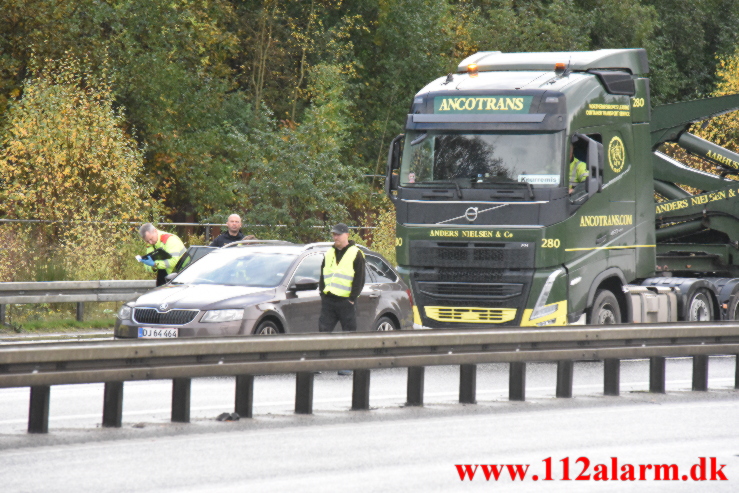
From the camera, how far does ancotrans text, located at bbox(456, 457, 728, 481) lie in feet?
27.9

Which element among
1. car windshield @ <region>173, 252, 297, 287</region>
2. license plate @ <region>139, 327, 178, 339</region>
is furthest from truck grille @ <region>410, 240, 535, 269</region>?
license plate @ <region>139, 327, 178, 339</region>

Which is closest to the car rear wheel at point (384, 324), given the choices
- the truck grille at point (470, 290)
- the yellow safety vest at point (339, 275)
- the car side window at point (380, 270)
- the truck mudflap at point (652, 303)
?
the car side window at point (380, 270)

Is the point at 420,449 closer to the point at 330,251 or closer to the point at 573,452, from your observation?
the point at 573,452

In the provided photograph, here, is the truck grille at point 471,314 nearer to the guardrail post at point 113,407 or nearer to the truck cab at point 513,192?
the truck cab at point 513,192

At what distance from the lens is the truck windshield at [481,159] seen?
52.6ft

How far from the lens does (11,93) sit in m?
33.4

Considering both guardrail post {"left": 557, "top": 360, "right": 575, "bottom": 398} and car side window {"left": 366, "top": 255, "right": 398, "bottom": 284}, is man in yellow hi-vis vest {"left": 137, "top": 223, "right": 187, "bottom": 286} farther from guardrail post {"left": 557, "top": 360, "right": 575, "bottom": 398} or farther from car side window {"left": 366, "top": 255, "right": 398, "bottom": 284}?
guardrail post {"left": 557, "top": 360, "right": 575, "bottom": 398}

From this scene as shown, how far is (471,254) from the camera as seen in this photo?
16438 mm

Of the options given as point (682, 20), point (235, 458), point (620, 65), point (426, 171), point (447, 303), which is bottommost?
point (235, 458)

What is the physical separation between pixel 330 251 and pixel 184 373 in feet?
15.6

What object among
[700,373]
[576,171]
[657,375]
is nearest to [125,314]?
[576,171]

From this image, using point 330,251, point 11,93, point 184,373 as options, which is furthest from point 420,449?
point 11,93

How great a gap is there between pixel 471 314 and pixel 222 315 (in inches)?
Answer: 136

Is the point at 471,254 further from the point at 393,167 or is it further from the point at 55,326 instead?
the point at 55,326
